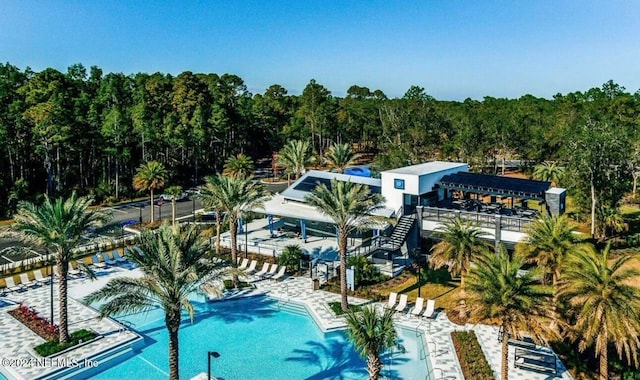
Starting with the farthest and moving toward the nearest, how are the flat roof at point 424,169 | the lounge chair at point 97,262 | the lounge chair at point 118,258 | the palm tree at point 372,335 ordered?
the flat roof at point 424,169
the lounge chair at point 118,258
the lounge chair at point 97,262
the palm tree at point 372,335

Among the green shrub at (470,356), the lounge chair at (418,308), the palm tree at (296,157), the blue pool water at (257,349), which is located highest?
the palm tree at (296,157)

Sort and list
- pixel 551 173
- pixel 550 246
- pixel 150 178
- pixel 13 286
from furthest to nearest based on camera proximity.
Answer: pixel 551 173, pixel 150 178, pixel 13 286, pixel 550 246

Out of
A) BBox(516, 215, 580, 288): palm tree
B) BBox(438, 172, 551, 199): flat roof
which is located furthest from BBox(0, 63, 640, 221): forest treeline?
BBox(516, 215, 580, 288): palm tree

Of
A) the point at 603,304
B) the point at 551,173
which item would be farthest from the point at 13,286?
the point at 551,173

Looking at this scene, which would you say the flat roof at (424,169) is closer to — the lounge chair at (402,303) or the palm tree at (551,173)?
the lounge chair at (402,303)

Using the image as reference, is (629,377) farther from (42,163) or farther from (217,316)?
(42,163)

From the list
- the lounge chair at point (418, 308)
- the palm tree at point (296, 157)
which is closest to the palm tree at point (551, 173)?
the palm tree at point (296, 157)

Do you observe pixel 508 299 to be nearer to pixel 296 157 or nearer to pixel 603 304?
pixel 603 304
